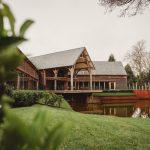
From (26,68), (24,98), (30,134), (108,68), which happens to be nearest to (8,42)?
(30,134)

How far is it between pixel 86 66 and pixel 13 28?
35.3 meters

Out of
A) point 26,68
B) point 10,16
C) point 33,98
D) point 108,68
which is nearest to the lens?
point 10,16

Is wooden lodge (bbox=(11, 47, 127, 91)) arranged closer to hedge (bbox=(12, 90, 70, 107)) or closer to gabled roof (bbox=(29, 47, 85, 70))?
gabled roof (bbox=(29, 47, 85, 70))

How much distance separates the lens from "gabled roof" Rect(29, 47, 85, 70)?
34709mm

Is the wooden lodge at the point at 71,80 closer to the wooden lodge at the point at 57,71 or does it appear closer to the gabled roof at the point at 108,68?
the wooden lodge at the point at 57,71

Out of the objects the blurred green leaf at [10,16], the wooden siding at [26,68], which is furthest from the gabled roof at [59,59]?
the blurred green leaf at [10,16]

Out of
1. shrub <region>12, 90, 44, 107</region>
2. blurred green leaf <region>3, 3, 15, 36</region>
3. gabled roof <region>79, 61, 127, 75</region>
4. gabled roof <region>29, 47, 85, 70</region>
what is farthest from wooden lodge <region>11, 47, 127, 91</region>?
blurred green leaf <region>3, 3, 15, 36</region>

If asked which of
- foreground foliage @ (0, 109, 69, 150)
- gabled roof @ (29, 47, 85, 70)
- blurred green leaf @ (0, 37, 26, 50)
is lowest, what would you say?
foreground foliage @ (0, 109, 69, 150)

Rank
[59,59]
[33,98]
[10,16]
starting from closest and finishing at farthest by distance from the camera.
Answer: [10,16] → [33,98] → [59,59]

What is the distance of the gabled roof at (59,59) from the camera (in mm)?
34709

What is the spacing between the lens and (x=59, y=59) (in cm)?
3688

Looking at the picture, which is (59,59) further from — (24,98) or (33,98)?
(24,98)

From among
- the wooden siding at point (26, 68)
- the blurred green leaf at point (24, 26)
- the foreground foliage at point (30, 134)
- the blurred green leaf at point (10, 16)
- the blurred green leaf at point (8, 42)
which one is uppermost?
the wooden siding at point (26, 68)

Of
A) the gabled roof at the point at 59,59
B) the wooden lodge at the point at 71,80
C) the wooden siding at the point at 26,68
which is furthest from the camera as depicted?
the gabled roof at the point at 59,59
